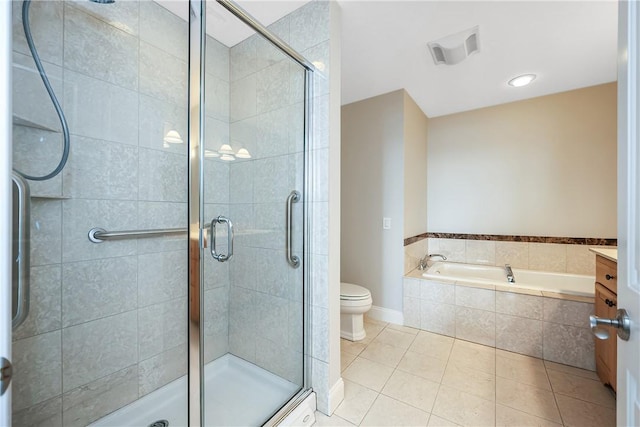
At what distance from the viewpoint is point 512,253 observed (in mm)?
2971

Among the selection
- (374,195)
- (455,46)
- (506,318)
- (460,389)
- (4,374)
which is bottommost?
(460,389)

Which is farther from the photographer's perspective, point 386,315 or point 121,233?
point 386,315

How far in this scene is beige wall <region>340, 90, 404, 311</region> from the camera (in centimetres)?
274

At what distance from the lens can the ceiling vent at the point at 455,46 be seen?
1860 mm

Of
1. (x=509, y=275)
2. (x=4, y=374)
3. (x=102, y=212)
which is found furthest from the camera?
(x=509, y=275)

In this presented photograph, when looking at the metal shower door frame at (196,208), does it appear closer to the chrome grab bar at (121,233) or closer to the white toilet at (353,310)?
the chrome grab bar at (121,233)

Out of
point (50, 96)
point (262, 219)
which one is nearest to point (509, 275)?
point (262, 219)

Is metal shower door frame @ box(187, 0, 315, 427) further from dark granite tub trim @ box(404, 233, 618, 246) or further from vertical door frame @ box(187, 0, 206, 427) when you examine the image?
dark granite tub trim @ box(404, 233, 618, 246)

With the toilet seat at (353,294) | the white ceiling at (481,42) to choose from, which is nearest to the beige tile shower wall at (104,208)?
the white ceiling at (481,42)

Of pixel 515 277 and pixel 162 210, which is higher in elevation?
pixel 162 210

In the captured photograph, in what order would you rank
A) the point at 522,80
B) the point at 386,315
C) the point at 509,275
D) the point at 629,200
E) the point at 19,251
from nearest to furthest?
1. the point at 629,200
2. the point at 19,251
3. the point at 522,80
4. the point at 509,275
5. the point at 386,315

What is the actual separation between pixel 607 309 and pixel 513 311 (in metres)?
0.64

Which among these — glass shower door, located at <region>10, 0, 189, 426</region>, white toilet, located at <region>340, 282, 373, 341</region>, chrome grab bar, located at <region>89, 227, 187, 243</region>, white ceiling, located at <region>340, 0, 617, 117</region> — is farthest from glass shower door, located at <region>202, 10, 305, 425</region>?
white toilet, located at <region>340, 282, 373, 341</region>

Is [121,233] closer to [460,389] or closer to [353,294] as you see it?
[353,294]
